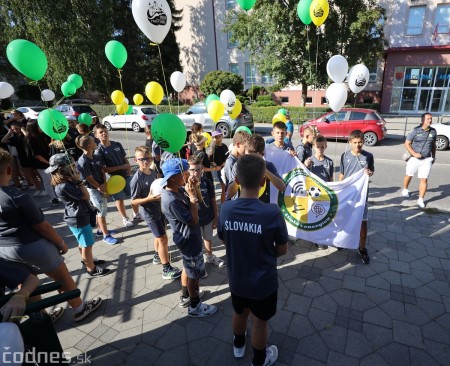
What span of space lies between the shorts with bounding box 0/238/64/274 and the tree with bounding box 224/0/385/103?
14030 mm

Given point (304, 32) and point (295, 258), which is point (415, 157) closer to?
point (295, 258)

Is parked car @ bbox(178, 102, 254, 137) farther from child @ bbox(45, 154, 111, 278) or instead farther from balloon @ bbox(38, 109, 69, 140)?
child @ bbox(45, 154, 111, 278)

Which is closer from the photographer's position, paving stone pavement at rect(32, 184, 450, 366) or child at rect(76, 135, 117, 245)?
paving stone pavement at rect(32, 184, 450, 366)

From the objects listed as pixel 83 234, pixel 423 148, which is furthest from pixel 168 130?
pixel 423 148

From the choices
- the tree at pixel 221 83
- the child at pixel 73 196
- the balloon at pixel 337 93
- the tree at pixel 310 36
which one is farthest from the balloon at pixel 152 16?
the tree at pixel 221 83

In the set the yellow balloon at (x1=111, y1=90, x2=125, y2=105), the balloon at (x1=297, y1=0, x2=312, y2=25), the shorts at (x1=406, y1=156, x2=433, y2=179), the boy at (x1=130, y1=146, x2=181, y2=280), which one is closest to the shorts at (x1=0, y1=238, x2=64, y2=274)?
the boy at (x1=130, y1=146, x2=181, y2=280)

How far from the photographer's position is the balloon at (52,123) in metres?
4.58

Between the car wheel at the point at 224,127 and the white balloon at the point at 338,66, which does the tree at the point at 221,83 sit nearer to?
the car wheel at the point at 224,127

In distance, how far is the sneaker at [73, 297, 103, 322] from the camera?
317cm

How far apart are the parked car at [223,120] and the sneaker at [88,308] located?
10456 millimetres

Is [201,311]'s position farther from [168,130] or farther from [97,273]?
[168,130]

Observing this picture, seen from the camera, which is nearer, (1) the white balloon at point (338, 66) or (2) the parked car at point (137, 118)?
(1) the white balloon at point (338, 66)

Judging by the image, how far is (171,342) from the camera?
111 inches

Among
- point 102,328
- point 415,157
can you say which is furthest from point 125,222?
point 415,157
